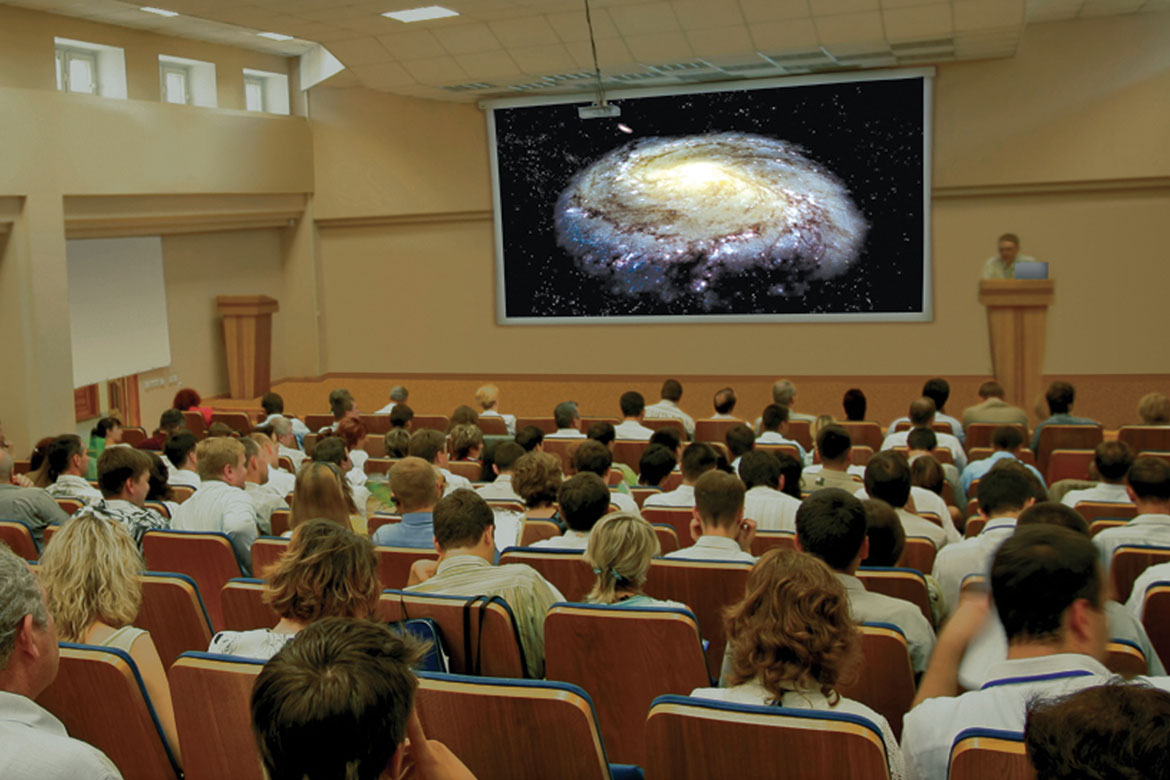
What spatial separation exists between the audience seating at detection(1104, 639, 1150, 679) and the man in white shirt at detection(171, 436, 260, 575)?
3.20 metres

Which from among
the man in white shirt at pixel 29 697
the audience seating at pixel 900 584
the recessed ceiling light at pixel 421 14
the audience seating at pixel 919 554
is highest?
the recessed ceiling light at pixel 421 14

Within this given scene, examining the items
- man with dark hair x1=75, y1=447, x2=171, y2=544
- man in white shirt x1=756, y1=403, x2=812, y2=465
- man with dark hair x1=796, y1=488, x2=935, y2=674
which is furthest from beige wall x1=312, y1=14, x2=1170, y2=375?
man with dark hair x1=796, y1=488, x2=935, y2=674

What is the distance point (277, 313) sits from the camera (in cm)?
1448

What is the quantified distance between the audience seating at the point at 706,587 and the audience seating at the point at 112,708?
171 centimetres

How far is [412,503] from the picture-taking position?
14.9 feet

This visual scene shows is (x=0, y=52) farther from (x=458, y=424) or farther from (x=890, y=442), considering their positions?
(x=890, y=442)

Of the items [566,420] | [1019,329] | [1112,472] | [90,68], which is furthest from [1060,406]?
[90,68]

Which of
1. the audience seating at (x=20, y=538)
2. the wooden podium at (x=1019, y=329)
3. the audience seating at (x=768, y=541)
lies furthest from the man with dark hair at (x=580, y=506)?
the wooden podium at (x=1019, y=329)

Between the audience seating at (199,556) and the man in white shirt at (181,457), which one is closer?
the audience seating at (199,556)

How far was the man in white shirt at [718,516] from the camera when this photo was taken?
4.03 meters

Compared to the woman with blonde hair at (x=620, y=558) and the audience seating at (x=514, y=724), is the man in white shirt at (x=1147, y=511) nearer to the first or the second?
the woman with blonde hair at (x=620, y=558)

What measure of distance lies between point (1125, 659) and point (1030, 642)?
0.52 m

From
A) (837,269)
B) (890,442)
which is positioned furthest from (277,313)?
(890,442)

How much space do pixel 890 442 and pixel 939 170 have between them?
496cm
